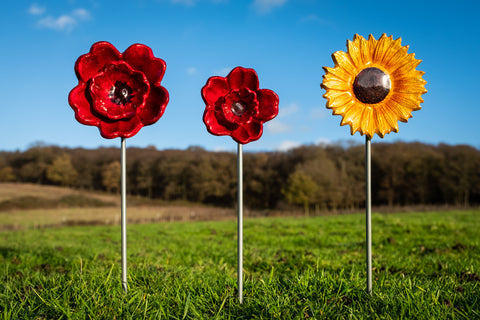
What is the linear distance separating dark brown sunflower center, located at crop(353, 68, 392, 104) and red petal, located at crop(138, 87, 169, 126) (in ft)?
7.25

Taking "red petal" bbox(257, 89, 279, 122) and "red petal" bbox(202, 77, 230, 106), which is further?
"red petal" bbox(257, 89, 279, 122)

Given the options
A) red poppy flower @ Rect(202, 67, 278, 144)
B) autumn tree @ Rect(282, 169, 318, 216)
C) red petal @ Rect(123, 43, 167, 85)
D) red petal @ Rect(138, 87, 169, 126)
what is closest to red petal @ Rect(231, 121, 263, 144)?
red poppy flower @ Rect(202, 67, 278, 144)

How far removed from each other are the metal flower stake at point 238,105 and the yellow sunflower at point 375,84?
78 centimetres

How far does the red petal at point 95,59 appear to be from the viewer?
3846 mm

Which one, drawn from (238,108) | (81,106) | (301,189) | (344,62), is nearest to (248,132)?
(238,108)

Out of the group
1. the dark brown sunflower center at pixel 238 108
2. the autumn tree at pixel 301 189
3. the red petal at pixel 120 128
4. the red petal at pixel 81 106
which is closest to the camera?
the red petal at pixel 81 106

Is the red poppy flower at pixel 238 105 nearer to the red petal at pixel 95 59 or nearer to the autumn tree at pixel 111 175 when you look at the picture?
the red petal at pixel 95 59

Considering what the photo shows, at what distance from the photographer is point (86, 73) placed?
12.8 ft

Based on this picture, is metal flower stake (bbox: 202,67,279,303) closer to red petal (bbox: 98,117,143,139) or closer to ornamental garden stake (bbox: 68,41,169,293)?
ornamental garden stake (bbox: 68,41,169,293)

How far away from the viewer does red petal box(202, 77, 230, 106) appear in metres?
3.92

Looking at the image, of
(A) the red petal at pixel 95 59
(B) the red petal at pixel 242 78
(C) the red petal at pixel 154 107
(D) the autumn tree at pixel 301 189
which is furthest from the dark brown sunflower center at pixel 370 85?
(D) the autumn tree at pixel 301 189

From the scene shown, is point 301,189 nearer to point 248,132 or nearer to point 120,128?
point 248,132

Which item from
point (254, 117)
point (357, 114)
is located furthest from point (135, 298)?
point (357, 114)

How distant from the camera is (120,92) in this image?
400cm
